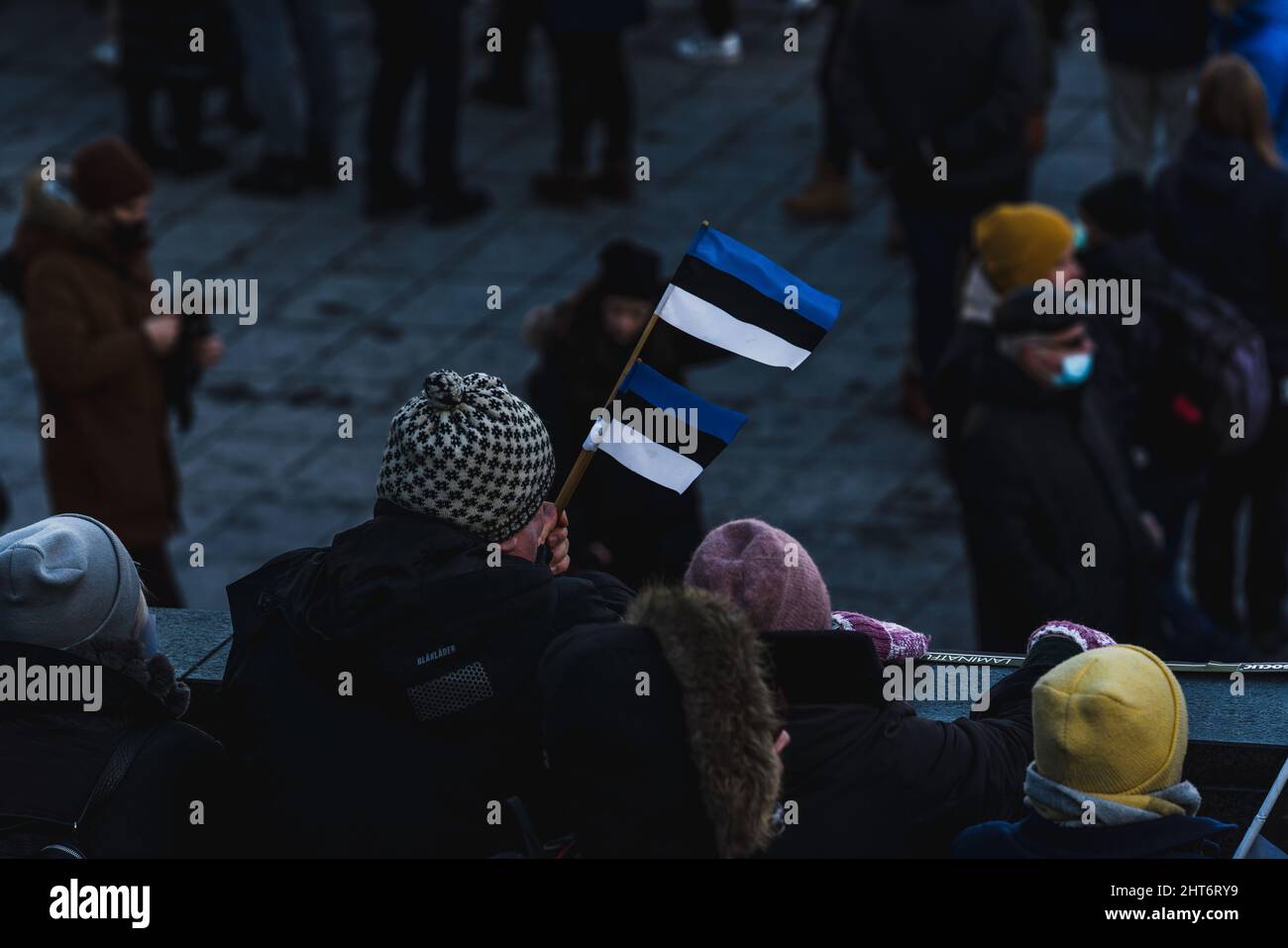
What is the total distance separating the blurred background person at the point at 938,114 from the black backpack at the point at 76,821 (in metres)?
4.96

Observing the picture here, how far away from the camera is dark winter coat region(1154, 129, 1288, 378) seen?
273 inches

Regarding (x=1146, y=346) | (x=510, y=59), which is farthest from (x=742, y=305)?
(x=510, y=59)

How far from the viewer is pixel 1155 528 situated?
6.00 meters

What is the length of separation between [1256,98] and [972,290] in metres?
1.55

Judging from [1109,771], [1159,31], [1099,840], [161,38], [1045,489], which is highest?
[161,38]

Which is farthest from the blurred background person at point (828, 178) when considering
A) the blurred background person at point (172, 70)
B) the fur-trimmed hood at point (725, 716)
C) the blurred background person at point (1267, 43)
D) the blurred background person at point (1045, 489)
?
the fur-trimmed hood at point (725, 716)

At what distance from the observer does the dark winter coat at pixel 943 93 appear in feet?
26.7

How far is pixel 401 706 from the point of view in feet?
11.5

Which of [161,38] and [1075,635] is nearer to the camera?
[1075,635]

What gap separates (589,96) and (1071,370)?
5095 mm

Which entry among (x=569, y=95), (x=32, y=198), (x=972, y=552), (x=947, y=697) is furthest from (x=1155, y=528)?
(x=569, y=95)

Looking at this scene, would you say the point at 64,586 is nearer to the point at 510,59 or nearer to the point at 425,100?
the point at 425,100

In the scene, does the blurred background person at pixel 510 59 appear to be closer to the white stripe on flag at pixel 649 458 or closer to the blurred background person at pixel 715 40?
the blurred background person at pixel 715 40
